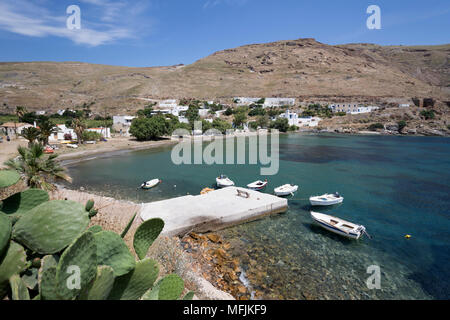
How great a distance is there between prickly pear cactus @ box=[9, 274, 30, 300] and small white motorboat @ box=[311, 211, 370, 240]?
48.3 ft

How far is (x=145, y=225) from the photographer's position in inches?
136

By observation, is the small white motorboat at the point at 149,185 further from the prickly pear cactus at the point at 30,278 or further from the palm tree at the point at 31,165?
the prickly pear cactus at the point at 30,278

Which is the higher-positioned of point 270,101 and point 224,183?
point 270,101

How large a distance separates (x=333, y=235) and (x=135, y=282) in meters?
14.1

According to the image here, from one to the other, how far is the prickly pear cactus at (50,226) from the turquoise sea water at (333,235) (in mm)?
8763

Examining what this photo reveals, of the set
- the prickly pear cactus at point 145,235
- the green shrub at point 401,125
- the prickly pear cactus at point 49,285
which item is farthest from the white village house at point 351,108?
the prickly pear cactus at point 49,285

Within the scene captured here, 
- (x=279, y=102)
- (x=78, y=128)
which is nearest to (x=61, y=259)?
(x=78, y=128)

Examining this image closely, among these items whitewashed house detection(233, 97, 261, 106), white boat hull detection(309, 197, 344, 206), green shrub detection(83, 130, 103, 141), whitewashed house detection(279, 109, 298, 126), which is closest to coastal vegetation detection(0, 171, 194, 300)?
white boat hull detection(309, 197, 344, 206)

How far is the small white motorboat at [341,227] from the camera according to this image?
13.5 metres

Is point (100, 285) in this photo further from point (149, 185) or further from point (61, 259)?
point (149, 185)

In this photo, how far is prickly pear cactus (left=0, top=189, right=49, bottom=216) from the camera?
263 cm

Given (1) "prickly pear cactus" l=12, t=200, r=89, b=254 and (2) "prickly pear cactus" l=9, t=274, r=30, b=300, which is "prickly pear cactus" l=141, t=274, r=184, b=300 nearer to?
(1) "prickly pear cactus" l=12, t=200, r=89, b=254

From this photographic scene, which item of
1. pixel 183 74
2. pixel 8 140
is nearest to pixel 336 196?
pixel 8 140

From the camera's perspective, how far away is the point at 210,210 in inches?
600
